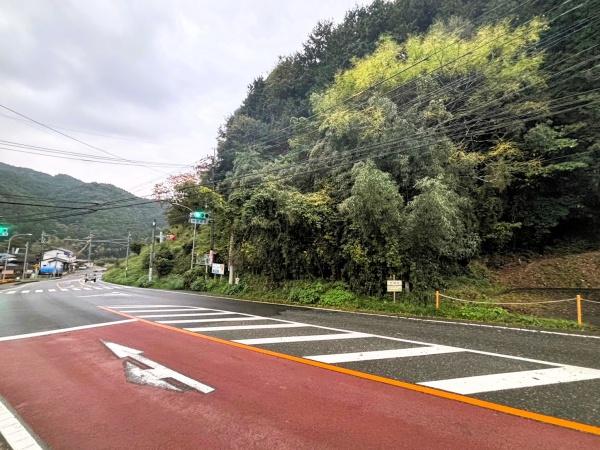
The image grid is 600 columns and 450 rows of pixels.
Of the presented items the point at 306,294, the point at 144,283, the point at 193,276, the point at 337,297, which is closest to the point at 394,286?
the point at 337,297

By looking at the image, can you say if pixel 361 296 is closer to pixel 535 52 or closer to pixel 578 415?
pixel 578 415

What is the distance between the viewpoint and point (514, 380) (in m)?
3.89

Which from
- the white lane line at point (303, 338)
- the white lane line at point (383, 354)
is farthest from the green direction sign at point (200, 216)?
the white lane line at point (383, 354)

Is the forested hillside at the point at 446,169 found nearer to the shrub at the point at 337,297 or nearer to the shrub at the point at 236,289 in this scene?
the shrub at the point at 337,297

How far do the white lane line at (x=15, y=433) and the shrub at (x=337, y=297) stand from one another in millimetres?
10198

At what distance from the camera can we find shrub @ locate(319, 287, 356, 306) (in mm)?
12203

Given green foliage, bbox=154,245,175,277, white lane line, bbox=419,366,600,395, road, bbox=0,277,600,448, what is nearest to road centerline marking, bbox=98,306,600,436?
Answer: road, bbox=0,277,600,448

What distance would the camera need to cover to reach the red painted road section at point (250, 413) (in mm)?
2619

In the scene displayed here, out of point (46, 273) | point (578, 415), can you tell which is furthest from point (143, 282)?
point (46, 273)

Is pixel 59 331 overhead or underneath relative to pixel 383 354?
underneath

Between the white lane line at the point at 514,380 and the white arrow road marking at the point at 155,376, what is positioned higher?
the white lane line at the point at 514,380

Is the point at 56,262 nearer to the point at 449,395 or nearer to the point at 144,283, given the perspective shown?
the point at 144,283

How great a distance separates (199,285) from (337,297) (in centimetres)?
1189

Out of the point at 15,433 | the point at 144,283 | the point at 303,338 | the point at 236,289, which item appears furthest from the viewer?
the point at 144,283
